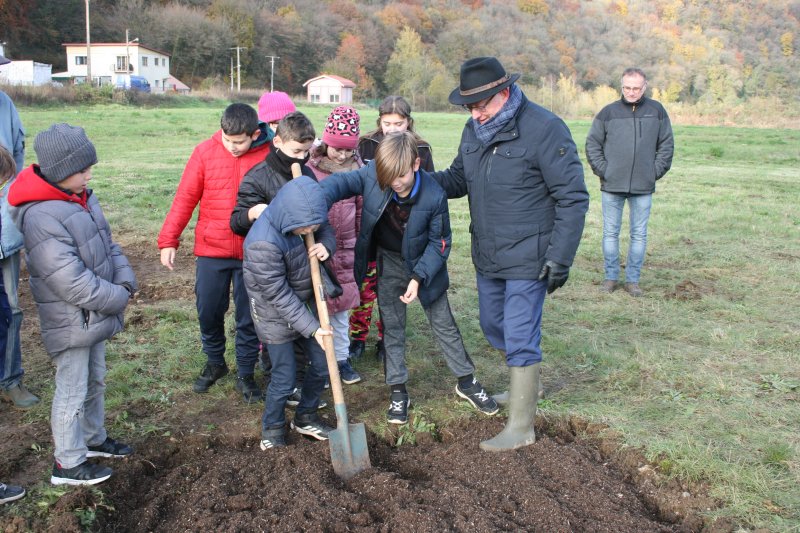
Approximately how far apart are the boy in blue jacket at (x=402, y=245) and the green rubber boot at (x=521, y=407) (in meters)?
0.39

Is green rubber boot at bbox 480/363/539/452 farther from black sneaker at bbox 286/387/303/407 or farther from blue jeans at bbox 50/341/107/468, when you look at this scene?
blue jeans at bbox 50/341/107/468

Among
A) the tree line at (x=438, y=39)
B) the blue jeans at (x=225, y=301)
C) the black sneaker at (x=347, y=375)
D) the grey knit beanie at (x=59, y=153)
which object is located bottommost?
the black sneaker at (x=347, y=375)

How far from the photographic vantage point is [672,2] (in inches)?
4806

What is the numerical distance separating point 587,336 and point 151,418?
354cm

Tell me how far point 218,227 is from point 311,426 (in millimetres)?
1402

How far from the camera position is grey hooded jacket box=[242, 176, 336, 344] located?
3627mm

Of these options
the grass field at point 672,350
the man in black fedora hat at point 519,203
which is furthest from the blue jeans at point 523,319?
the grass field at point 672,350

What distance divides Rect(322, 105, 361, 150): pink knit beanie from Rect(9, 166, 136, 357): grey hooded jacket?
1546 millimetres

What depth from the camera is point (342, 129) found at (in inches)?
171

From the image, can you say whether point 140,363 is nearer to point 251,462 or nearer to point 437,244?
point 251,462

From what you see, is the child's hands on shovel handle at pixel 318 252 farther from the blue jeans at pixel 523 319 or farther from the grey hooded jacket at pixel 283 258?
the blue jeans at pixel 523 319

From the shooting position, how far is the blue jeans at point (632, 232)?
7105 millimetres

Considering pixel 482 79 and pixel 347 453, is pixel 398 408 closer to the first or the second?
pixel 347 453

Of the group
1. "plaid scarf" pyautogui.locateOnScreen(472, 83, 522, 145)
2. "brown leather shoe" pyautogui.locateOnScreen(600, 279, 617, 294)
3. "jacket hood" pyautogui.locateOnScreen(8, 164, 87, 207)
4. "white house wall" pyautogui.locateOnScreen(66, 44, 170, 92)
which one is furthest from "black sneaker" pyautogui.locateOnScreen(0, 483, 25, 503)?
"white house wall" pyautogui.locateOnScreen(66, 44, 170, 92)
